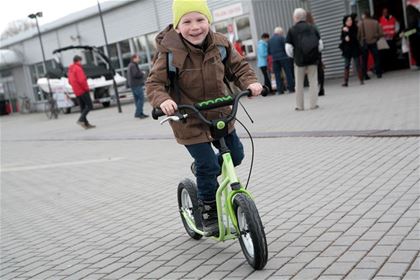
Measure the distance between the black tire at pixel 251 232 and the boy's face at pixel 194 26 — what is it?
44.2 inches

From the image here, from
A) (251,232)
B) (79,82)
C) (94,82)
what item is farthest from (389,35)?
(251,232)

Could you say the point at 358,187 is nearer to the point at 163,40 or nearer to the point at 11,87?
the point at 163,40

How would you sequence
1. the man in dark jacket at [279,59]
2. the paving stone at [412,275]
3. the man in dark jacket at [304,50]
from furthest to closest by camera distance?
1. the man in dark jacket at [279,59]
2. the man in dark jacket at [304,50]
3. the paving stone at [412,275]

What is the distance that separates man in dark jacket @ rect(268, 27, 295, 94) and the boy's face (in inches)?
541

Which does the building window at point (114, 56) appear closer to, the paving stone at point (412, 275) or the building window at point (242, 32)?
the building window at point (242, 32)

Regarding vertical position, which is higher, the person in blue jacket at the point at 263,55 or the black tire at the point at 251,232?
the person in blue jacket at the point at 263,55

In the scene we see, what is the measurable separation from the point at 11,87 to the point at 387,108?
112ft

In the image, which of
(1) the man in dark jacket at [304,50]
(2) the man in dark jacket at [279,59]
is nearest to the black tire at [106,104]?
(2) the man in dark jacket at [279,59]

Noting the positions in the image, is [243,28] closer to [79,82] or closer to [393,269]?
[79,82]

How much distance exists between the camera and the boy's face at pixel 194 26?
12.9ft

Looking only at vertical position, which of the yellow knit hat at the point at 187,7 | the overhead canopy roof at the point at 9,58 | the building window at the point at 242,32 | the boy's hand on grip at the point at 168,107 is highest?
the overhead canopy roof at the point at 9,58

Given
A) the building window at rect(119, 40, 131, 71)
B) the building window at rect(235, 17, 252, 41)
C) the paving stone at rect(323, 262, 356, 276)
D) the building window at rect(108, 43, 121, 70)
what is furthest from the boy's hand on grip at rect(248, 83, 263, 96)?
the building window at rect(108, 43, 121, 70)

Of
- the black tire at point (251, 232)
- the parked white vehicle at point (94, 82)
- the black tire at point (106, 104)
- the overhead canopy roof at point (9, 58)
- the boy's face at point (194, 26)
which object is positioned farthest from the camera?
the overhead canopy roof at point (9, 58)

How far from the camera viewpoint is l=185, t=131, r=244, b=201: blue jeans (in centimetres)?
412
